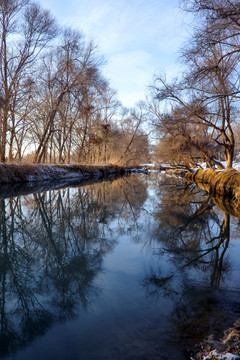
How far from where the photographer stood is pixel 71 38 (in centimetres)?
1958

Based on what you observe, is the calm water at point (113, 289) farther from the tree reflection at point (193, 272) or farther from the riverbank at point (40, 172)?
the riverbank at point (40, 172)

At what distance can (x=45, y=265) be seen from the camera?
10.6 feet

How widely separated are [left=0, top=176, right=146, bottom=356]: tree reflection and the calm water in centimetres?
1

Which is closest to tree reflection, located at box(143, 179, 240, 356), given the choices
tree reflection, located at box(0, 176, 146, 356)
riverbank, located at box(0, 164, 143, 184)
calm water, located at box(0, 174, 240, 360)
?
calm water, located at box(0, 174, 240, 360)

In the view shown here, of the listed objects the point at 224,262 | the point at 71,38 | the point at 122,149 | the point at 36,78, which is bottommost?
the point at 224,262

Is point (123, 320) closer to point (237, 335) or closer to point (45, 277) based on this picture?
point (237, 335)

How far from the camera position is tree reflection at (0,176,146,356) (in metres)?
2.10

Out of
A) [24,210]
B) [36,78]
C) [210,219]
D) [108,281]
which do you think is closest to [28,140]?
[36,78]

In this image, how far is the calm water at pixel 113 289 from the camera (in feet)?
5.97

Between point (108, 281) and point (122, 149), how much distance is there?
40036 mm

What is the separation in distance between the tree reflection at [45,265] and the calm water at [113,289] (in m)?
0.01

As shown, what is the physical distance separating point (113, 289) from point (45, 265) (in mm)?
1109

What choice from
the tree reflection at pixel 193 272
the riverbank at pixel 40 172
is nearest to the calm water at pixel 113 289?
the tree reflection at pixel 193 272

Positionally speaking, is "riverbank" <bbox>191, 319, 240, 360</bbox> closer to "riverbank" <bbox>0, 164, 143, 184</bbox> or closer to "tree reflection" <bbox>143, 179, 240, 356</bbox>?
"tree reflection" <bbox>143, 179, 240, 356</bbox>
